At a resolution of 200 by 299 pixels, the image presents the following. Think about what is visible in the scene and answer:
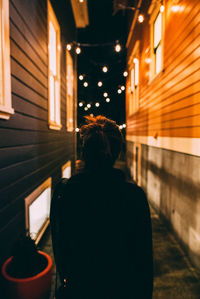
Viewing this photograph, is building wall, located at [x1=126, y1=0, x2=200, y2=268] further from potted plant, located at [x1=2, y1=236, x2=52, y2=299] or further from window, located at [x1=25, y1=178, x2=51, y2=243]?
window, located at [x1=25, y1=178, x2=51, y2=243]

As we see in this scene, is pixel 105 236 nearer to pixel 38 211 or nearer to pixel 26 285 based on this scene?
pixel 26 285

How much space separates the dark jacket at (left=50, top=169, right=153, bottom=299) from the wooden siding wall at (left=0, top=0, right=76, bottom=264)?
1505mm

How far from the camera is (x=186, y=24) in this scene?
4066mm

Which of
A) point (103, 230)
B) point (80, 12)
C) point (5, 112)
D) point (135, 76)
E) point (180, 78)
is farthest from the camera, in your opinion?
point (135, 76)

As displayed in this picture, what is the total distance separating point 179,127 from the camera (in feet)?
14.9

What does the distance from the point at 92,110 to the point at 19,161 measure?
29.3 meters

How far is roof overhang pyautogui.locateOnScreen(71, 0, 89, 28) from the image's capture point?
30.5 ft

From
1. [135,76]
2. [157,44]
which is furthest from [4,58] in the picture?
[135,76]

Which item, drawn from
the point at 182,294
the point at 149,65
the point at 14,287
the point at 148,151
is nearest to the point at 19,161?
the point at 14,287

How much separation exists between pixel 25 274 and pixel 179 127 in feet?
12.7

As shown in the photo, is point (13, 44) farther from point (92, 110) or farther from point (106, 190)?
point (92, 110)

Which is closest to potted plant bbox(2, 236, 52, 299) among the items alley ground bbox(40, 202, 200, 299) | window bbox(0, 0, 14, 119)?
alley ground bbox(40, 202, 200, 299)

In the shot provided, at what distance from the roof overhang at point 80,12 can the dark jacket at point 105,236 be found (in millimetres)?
10174

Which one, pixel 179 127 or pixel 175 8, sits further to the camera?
pixel 175 8
